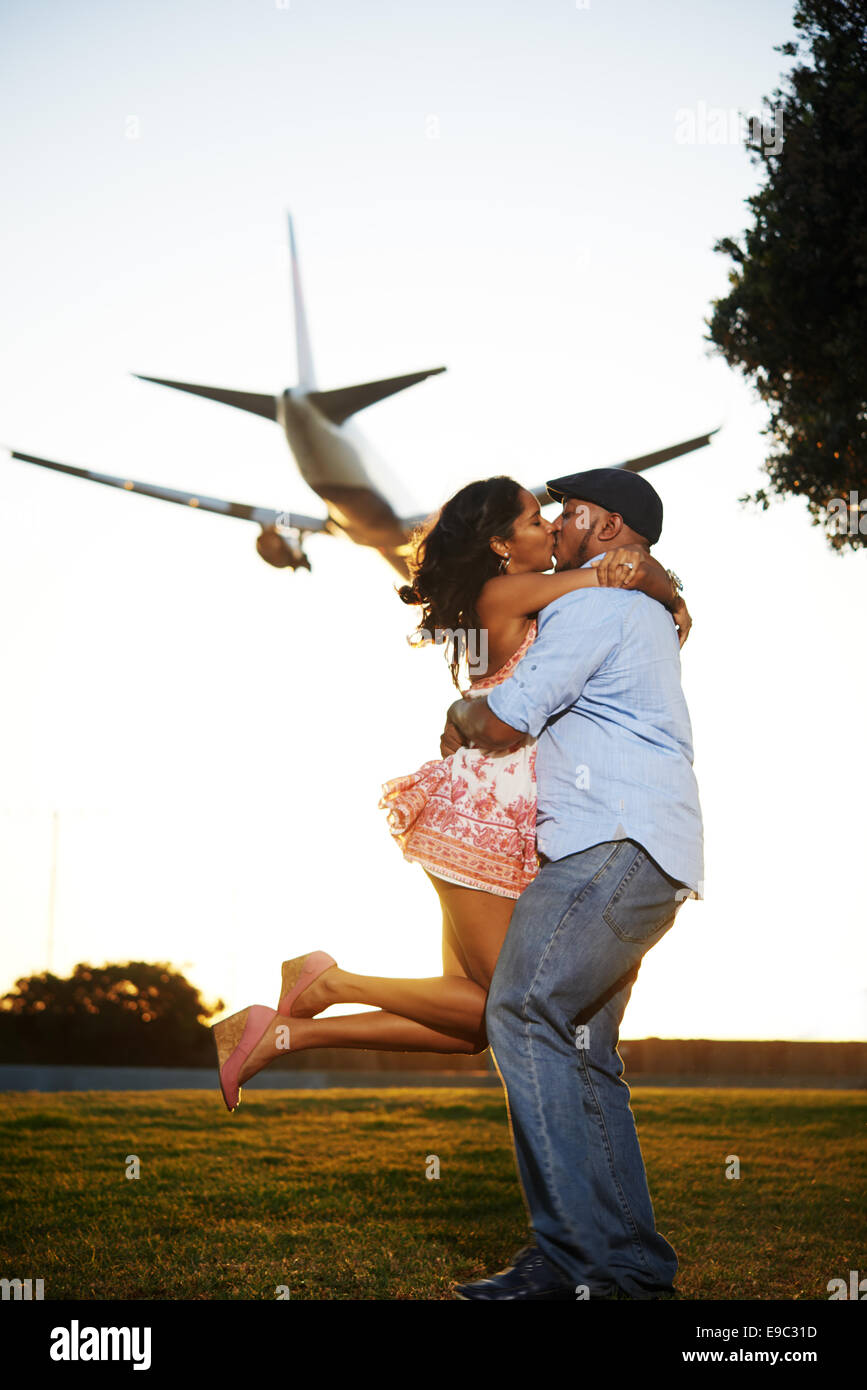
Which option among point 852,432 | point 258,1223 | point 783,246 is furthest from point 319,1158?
point 783,246

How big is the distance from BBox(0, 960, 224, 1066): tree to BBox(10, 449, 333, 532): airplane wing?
30.5 ft

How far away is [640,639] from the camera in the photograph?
3.82 meters

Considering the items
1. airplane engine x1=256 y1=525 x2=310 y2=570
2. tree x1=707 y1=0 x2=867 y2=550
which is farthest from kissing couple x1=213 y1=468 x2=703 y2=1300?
airplane engine x1=256 y1=525 x2=310 y2=570

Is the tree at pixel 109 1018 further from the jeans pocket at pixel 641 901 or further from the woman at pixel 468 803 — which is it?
the jeans pocket at pixel 641 901

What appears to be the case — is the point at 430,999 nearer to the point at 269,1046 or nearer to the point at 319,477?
the point at 269,1046

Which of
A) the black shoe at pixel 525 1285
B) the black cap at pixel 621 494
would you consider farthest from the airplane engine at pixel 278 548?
the black shoe at pixel 525 1285

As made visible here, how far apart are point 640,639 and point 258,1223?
2867mm

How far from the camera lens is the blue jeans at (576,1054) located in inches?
140

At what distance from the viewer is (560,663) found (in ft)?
12.1

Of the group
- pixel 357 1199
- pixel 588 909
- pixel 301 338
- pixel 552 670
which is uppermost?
pixel 301 338

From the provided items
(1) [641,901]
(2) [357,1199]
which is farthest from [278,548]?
(1) [641,901]

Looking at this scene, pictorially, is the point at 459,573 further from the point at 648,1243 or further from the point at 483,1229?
the point at 483,1229

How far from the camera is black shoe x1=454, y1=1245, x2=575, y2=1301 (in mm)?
3516

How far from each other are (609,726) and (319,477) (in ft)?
81.6
